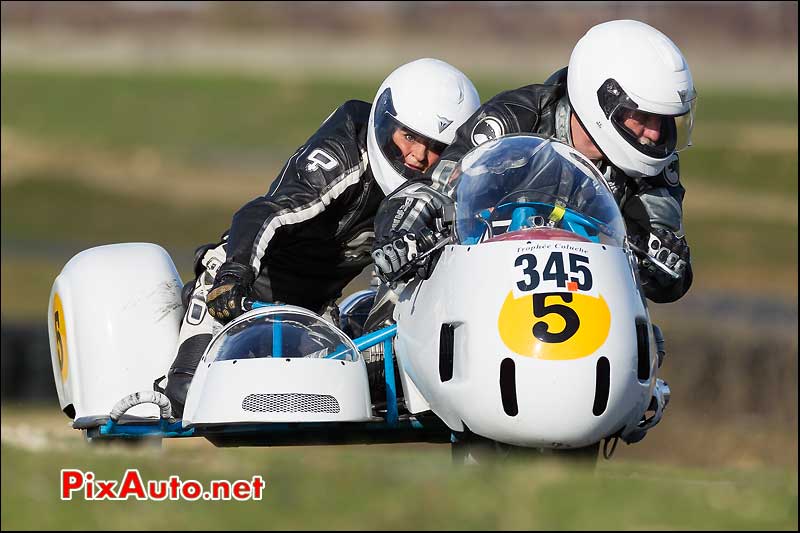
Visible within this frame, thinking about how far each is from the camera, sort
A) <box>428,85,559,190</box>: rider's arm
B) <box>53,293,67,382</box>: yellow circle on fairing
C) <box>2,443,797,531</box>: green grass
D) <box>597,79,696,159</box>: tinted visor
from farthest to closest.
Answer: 1. <box>53,293,67,382</box>: yellow circle on fairing
2. <box>597,79,696,159</box>: tinted visor
3. <box>428,85,559,190</box>: rider's arm
4. <box>2,443,797,531</box>: green grass

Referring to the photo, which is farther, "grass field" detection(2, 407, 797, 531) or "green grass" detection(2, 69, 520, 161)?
"green grass" detection(2, 69, 520, 161)

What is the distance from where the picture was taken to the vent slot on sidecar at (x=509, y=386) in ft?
25.3

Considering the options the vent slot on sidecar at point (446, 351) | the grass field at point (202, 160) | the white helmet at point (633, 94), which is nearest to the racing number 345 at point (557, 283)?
the vent slot on sidecar at point (446, 351)

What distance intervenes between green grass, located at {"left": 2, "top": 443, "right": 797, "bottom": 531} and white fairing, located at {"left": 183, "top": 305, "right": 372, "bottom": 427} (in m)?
0.29

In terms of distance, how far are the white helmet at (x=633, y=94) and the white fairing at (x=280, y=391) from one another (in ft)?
6.65

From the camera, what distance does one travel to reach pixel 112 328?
10688 millimetres

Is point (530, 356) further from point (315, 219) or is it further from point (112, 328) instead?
point (112, 328)

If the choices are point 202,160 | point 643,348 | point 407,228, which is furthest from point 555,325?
point 202,160

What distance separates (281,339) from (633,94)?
2.38 metres

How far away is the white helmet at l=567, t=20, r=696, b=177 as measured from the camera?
965 centimetres

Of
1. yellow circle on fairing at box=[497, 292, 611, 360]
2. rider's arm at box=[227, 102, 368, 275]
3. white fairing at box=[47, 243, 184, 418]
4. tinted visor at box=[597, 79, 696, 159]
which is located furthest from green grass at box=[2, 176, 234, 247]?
yellow circle on fairing at box=[497, 292, 611, 360]

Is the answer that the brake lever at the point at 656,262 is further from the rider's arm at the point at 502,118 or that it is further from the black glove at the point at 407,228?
the rider's arm at the point at 502,118

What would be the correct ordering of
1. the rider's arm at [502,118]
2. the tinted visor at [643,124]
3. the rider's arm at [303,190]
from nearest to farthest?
the rider's arm at [502,118] → the tinted visor at [643,124] → the rider's arm at [303,190]

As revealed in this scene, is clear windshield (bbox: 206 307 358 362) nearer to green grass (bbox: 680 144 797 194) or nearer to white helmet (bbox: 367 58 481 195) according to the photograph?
white helmet (bbox: 367 58 481 195)
